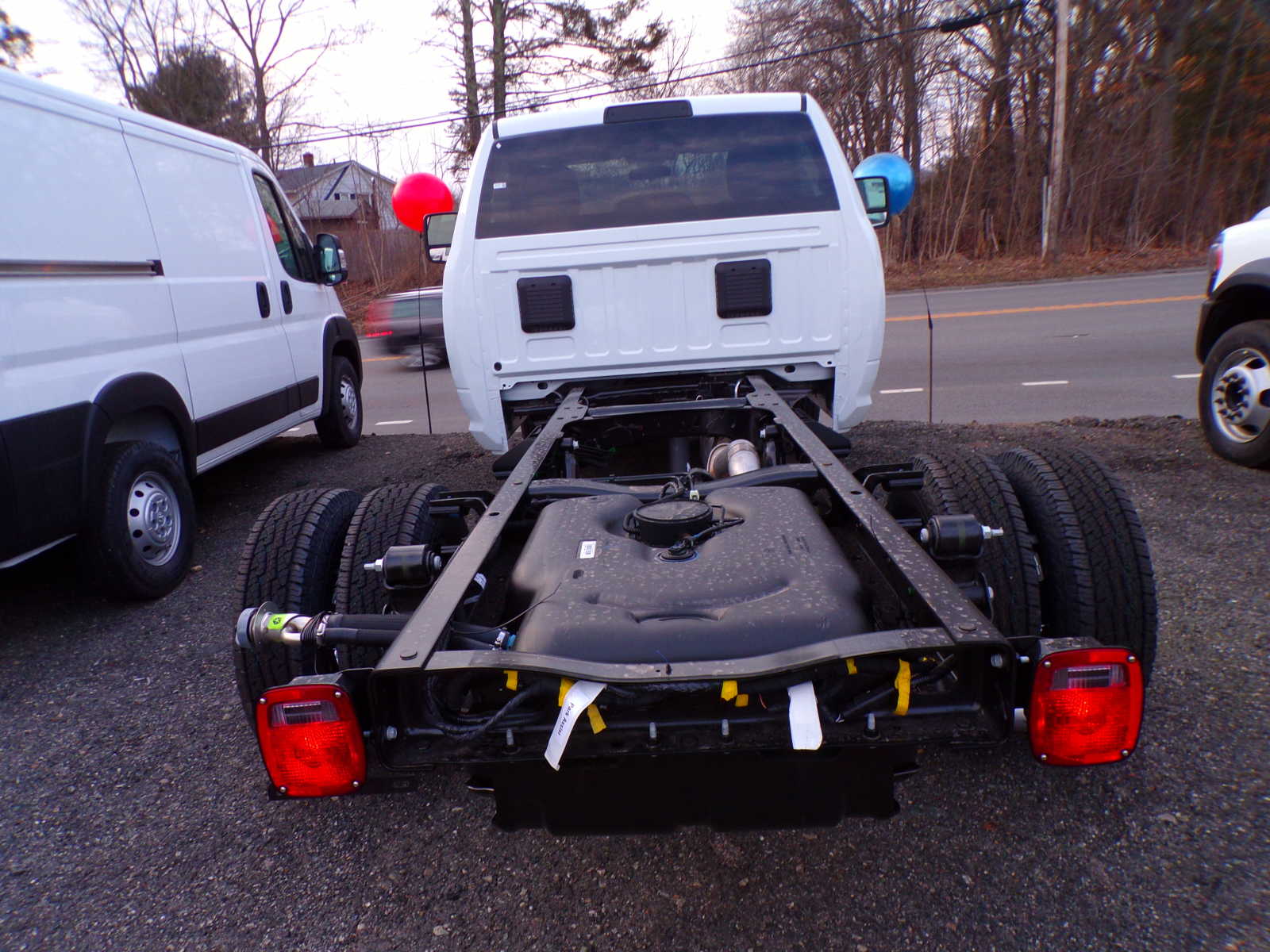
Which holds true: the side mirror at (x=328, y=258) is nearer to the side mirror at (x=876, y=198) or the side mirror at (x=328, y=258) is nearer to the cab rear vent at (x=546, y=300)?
the cab rear vent at (x=546, y=300)

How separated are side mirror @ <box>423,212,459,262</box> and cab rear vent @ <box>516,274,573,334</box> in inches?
27.8

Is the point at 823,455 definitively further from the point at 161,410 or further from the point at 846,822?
the point at 161,410

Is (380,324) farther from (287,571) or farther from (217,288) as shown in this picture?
(287,571)

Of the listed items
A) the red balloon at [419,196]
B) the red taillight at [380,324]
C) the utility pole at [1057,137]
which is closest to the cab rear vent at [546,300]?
the red taillight at [380,324]

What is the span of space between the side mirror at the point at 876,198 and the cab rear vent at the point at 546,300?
67.5 inches

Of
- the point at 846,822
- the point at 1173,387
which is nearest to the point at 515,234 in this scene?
the point at 846,822

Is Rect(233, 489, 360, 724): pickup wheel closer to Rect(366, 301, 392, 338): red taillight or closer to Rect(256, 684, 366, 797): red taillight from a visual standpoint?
Rect(256, 684, 366, 797): red taillight

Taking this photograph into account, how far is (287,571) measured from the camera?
2295 mm

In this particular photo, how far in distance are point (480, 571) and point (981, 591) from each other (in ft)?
3.87

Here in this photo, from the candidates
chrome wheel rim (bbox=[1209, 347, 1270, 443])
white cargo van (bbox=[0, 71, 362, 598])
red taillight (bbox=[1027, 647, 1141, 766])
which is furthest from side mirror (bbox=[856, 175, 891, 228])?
white cargo van (bbox=[0, 71, 362, 598])

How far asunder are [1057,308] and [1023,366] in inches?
201

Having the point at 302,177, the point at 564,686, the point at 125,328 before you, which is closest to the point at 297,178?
the point at 302,177

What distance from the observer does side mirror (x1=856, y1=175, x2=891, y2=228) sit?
423 cm

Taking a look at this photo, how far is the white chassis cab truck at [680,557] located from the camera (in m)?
1.48
